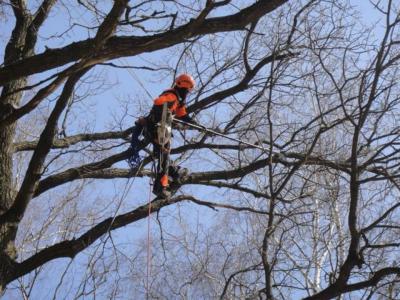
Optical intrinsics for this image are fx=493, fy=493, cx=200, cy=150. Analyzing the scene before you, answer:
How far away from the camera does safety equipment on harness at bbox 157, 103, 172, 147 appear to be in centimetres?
472

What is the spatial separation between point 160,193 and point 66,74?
1880 millimetres

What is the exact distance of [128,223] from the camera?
5246 millimetres

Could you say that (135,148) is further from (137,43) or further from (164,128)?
(137,43)

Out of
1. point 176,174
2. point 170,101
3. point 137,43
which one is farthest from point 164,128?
point 137,43

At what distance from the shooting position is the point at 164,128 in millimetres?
4750

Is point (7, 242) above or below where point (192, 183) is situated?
below

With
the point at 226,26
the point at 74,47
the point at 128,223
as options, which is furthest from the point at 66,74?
the point at 128,223

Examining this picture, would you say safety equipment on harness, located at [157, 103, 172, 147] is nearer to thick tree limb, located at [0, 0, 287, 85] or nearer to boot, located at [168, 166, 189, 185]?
boot, located at [168, 166, 189, 185]

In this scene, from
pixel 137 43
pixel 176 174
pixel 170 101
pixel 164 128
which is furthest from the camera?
pixel 176 174

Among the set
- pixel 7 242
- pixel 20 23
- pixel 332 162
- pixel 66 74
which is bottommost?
pixel 7 242

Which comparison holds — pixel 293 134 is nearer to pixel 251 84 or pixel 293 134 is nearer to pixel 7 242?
pixel 251 84

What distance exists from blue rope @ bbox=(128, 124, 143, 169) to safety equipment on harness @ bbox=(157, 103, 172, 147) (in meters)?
0.46

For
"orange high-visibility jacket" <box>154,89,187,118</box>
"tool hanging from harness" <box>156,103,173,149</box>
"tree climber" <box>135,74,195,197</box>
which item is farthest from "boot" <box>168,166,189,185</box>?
"orange high-visibility jacket" <box>154,89,187,118</box>

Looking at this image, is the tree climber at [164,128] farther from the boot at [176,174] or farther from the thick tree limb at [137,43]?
the thick tree limb at [137,43]
